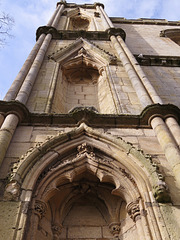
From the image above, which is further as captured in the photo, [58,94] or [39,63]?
[39,63]

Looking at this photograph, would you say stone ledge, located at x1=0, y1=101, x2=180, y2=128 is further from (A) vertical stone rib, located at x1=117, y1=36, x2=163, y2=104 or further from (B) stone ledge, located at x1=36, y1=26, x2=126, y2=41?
(B) stone ledge, located at x1=36, y1=26, x2=126, y2=41

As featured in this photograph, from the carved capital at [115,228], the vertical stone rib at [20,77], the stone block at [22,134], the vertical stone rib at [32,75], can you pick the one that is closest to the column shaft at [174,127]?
the carved capital at [115,228]

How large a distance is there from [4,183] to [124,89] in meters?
5.22

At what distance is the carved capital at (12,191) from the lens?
4484 millimetres

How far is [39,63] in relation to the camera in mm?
10039

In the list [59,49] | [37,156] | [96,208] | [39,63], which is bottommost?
[96,208]

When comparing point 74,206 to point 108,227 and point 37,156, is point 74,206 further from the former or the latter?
point 37,156

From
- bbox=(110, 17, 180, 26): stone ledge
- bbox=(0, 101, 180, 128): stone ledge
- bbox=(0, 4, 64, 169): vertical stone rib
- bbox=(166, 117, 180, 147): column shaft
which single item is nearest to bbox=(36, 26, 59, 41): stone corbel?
bbox=(0, 4, 64, 169): vertical stone rib

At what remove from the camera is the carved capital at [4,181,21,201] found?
4484 millimetres

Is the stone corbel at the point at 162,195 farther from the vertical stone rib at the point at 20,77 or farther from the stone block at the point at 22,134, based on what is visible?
the vertical stone rib at the point at 20,77

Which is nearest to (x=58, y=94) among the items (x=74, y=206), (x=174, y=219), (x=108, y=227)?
(x=74, y=206)

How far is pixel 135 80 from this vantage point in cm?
877

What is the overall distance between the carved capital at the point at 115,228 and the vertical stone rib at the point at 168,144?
1.48 metres

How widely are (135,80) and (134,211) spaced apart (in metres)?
5.06
